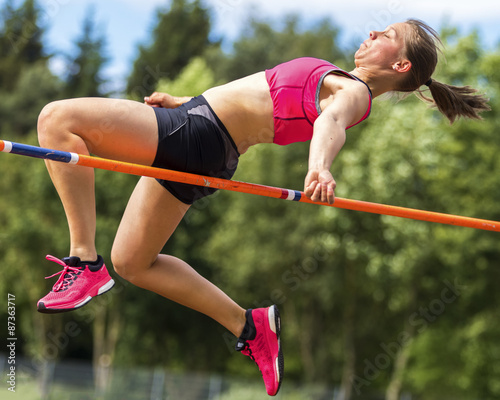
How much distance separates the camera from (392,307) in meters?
19.8

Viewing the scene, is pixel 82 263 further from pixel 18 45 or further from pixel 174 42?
pixel 18 45

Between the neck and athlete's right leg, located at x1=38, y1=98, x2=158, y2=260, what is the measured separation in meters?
1.05

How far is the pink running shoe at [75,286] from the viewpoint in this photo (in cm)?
331

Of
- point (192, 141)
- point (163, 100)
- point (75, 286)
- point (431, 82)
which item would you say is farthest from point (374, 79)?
point (75, 286)

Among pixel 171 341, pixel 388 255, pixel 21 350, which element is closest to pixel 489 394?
pixel 388 255

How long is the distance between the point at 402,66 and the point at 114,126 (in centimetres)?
142

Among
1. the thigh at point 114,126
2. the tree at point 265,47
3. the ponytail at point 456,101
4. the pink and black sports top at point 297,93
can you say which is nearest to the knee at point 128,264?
the thigh at point 114,126

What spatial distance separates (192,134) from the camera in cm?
329

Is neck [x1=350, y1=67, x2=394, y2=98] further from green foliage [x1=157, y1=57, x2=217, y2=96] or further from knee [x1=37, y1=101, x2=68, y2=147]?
green foliage [x1=157, y1=57, x2=217, y2=96]

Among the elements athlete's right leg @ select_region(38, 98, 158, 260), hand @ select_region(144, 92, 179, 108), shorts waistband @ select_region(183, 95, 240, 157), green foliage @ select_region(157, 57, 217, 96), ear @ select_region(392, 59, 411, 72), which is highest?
green foliage @ select_region(157, 57, 217, 96)

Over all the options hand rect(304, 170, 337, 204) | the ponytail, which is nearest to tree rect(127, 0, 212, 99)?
the ponytail

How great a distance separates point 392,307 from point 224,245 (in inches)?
220

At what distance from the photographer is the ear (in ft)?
11.5

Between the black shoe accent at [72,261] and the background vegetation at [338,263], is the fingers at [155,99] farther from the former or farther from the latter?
the background vegetation at [338,263]
